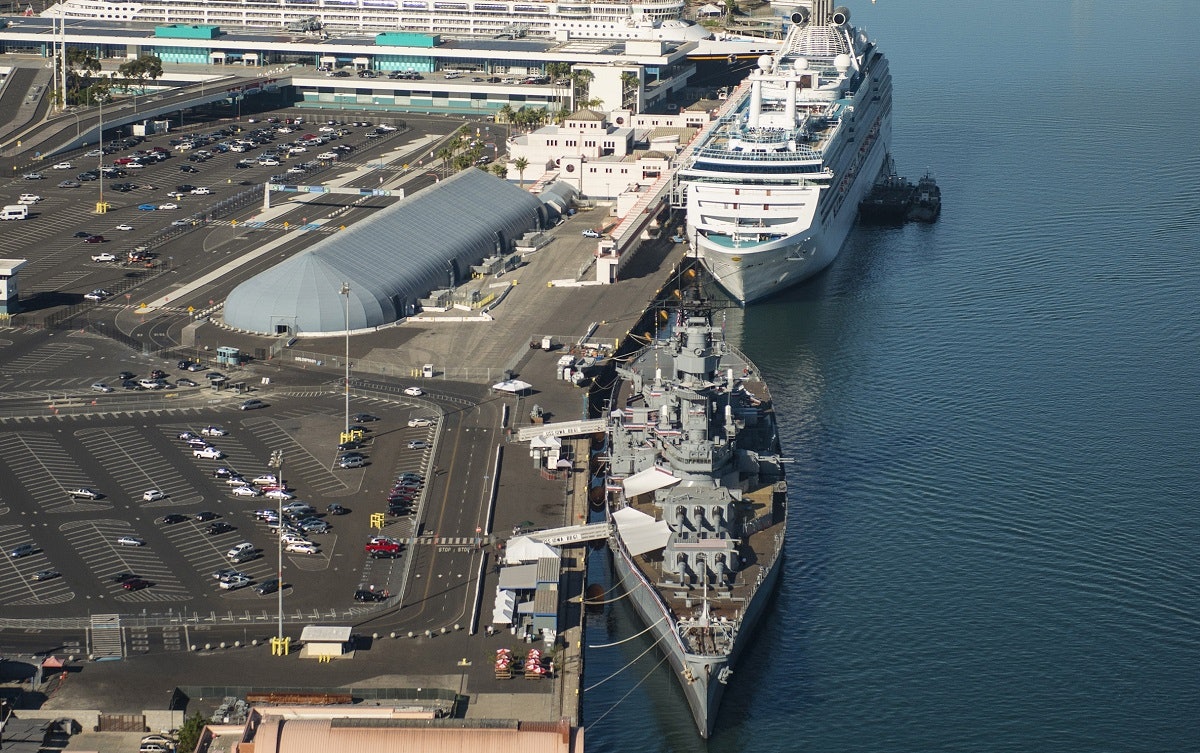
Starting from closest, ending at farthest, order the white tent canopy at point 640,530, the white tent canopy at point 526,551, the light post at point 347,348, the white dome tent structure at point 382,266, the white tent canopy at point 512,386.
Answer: the white tent canopy at point 640,530
the white tent canopy at point 526,551
the light post at point 347,348
the white tent canopy at point 512,386
the white dome tent structure at point 382,266

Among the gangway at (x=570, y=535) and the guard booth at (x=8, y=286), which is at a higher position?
the guard booth at (x=8, y=286)

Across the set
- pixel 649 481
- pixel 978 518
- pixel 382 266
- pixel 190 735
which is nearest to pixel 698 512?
pixel 649 481

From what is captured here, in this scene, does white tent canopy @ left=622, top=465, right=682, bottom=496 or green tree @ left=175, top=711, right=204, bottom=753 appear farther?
white tent canopy @ left=622, top=465, right=682, bottom=496

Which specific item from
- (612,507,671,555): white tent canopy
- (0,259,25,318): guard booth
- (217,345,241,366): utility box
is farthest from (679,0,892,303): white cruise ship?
(0,259,25,318): guard booth

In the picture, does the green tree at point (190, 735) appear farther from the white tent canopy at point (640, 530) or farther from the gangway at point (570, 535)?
the white tent canopy at point (640, 530)

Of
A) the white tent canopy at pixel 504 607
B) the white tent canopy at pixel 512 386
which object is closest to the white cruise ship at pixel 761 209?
the white tent canopy at pixel 512 386

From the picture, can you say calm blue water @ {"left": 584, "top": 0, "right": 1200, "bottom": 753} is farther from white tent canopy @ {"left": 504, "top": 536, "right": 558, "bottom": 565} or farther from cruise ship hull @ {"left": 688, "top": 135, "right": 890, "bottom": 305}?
white tent canopy @ {"left": 504, "top": 536, "right": 558, "bottom": 565}

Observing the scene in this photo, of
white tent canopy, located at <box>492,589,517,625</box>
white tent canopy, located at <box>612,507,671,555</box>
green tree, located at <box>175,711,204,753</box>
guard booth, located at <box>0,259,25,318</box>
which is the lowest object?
green tree, located at <box>175,711,204,753</box>

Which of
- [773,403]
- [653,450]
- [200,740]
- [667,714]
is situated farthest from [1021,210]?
[200,740]
